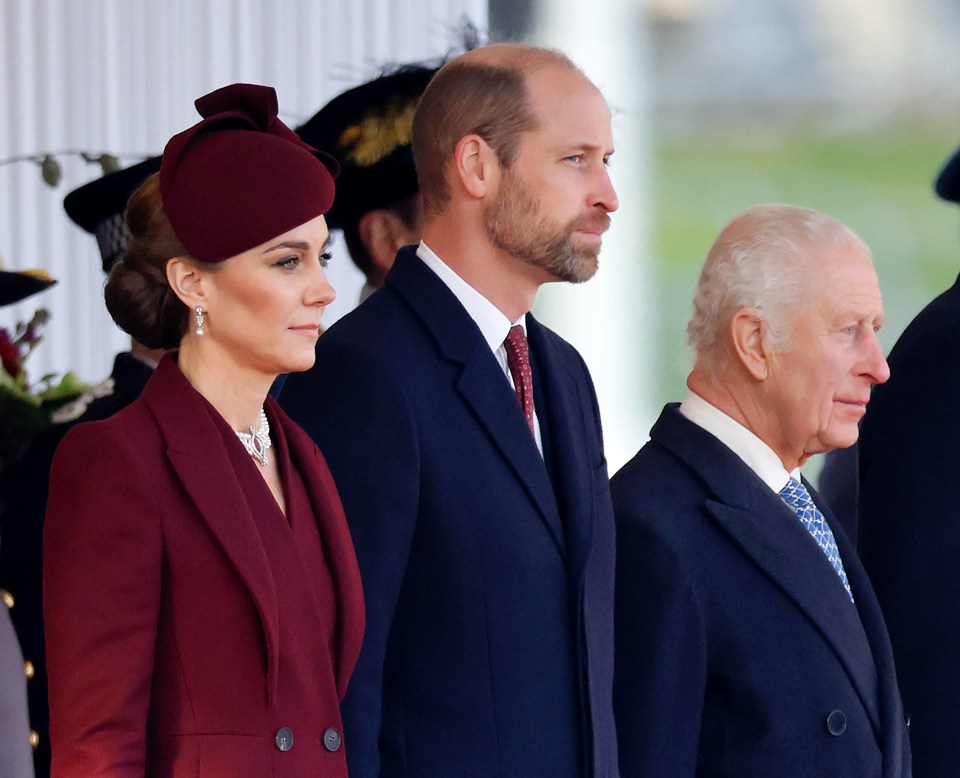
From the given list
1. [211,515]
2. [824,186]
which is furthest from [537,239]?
[824,186]

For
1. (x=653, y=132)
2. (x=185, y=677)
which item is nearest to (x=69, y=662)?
(x=185, y=677)

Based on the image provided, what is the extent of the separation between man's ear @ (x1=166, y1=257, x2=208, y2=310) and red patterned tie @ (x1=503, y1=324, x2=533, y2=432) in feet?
1.87

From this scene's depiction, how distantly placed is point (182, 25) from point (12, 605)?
3.08 meters

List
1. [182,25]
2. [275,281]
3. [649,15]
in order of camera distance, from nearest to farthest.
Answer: [275,281], [182,25], [649,15]

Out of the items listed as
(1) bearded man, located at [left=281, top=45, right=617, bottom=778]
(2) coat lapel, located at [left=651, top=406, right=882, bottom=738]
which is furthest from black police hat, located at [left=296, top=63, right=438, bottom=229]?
(2) coat lapel, located at [left=651, top=406, right=882, bottom=738]

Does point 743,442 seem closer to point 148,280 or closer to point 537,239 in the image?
point 537,239

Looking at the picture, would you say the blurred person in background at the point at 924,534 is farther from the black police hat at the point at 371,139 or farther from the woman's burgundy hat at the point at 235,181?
the woman's burgundy hat at the point at 235,181

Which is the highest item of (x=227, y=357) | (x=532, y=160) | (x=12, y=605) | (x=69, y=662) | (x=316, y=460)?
(x=532, y=160)

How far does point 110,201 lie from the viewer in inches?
106

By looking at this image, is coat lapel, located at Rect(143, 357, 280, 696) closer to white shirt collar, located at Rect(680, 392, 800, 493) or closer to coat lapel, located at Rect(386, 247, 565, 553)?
coat lapel, located at Rect(386, 247, 565, 553)

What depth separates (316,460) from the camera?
1.89 metres

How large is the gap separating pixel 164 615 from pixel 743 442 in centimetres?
107

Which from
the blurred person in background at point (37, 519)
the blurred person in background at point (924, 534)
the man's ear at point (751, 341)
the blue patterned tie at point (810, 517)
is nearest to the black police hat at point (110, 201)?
the blurred person in background at point (37, 519)

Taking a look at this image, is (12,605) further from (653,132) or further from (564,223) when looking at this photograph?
(653,132)
